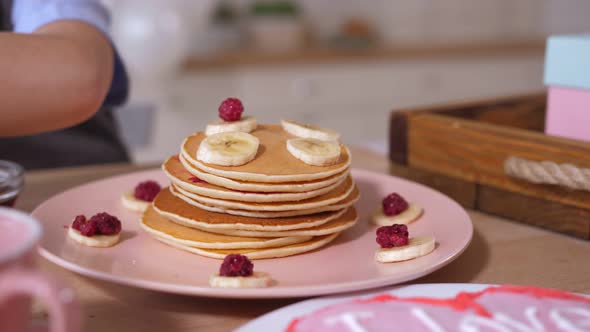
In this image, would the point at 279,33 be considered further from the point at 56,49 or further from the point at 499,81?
the point at 56,49

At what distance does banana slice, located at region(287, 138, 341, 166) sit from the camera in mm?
757

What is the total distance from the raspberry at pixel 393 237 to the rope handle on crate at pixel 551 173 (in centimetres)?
25

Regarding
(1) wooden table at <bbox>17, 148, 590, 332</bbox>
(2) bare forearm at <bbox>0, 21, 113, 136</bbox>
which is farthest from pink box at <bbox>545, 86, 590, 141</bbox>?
(2) bare forearm at <bbox>0, 21, 113, 136</bbox>

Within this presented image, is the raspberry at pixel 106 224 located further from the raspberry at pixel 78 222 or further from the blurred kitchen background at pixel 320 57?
the blurred kitchen background at pixel 320 57

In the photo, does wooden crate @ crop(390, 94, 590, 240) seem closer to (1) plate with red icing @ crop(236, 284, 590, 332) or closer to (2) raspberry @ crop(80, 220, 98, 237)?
(1) plate with red icing @ crop(236, 284, 590, 332)

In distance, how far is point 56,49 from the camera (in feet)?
2.93

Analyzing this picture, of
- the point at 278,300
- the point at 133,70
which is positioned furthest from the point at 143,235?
the point at 133,70

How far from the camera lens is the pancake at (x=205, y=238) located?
716 mm

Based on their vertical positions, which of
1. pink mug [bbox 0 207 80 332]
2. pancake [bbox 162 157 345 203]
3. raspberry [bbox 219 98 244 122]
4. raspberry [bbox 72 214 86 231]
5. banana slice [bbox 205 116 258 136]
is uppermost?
pink mug [bbox 0 207 80 332]

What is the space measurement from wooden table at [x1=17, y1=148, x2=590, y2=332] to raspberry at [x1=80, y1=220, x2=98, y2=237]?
0.05 m

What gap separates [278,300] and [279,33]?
9.91 feet

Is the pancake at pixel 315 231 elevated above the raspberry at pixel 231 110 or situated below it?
below

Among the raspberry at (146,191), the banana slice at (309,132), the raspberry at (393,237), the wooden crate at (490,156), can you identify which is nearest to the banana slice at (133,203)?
the raspberry at (146,191)

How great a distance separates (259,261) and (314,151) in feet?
0.46
